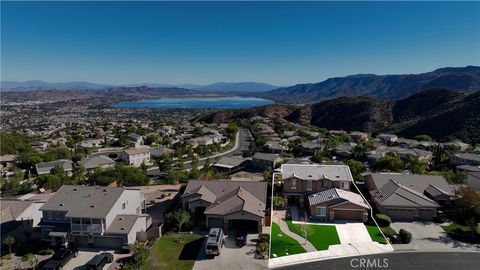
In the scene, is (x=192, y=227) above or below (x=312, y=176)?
below

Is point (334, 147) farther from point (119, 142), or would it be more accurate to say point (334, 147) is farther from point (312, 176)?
point (119, 142)

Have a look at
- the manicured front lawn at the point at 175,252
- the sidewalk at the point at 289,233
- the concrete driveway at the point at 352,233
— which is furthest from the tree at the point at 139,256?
the concrete driveway at the point at 352,233

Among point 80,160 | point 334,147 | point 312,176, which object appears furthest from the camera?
point 334,147

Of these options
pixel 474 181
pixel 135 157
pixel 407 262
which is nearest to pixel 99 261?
pixel 407 262

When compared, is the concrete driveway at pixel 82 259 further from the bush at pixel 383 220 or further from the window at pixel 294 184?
the bush at pixel 383 220

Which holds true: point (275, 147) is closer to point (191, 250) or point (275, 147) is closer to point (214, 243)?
point (191, 250)

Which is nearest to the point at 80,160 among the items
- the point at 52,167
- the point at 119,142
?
the point at 52,167

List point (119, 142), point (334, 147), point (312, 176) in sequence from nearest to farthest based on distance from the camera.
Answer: point (312, 176), point (334, 147), point (119, 142)
